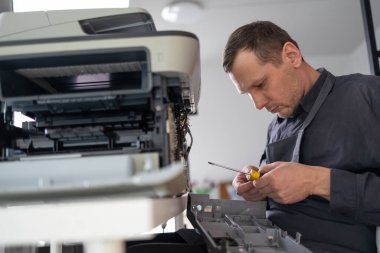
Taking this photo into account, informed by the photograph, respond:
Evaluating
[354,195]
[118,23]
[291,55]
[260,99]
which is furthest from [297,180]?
[118,23]

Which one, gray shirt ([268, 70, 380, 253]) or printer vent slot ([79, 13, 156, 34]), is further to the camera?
gray shirt ([268, 70, 380, 253])

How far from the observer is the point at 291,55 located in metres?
1.04

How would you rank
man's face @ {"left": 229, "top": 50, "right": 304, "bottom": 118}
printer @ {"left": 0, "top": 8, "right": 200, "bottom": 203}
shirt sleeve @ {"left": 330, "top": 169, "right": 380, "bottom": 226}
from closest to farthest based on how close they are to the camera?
printer @ {"left": 0, "top": 8, "right": 200, "bottom": 203} < shirt sleeve @ {"left": 330, "top": 169, "right": 380, "bottom": 226} < man's face @ {"left": 229, "top": 50, "right": 304, "bottom": 118}

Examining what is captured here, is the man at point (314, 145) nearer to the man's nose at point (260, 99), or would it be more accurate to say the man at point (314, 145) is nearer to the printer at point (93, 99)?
the man's nose at point (260, 99)

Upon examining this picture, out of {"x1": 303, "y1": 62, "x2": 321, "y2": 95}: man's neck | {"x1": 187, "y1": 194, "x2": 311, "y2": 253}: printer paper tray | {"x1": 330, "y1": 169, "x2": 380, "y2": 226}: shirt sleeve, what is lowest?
{"x1": 187, "y1": 194, "x2": 311, "y2": 253}: printer paper tray

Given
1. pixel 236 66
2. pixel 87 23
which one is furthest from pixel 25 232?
pixel 236 66

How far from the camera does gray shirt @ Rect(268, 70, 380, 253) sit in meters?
0.87

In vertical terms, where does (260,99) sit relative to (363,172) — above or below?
above

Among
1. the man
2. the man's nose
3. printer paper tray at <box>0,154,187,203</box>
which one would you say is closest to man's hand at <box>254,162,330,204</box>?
the man

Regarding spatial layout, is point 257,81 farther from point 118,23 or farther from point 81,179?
point 81,179

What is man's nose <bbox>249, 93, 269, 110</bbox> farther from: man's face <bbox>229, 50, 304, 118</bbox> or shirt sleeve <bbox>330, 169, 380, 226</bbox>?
shirt sleeve <bbox>330, 169, 380, 226</bbox>

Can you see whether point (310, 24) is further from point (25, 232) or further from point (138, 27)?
point (25, 232)

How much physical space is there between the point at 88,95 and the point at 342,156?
0.68m

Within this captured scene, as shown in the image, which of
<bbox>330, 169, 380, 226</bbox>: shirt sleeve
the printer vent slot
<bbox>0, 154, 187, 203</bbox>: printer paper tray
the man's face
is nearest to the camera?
<bbox>0, 154, 187, 203</bbox>: printer paper tray
